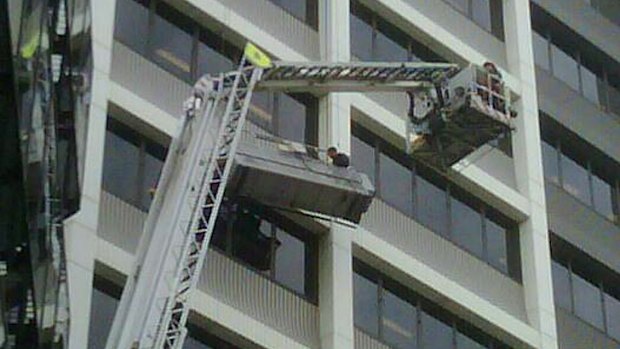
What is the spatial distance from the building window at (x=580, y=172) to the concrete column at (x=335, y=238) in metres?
8.60

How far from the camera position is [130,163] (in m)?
36.6

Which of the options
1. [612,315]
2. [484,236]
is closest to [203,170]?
[484,236]

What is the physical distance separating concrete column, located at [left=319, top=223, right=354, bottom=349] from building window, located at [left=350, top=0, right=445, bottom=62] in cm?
620

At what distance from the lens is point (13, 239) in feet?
82.0

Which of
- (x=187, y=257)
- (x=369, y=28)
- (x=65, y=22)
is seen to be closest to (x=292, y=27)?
(x=369, y=28)

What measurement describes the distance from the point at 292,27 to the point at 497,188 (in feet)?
23.1

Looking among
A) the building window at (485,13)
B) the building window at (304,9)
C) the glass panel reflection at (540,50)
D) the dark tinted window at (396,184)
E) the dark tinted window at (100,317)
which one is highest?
the glass panel reflection at (540,50)

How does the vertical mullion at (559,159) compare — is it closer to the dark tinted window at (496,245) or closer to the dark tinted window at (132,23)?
the dark tinted window at (496,245)

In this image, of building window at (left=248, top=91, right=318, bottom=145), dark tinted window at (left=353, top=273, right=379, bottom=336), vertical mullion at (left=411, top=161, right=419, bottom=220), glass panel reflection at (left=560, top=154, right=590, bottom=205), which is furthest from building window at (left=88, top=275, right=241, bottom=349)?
glass panel reflection at (left=560, top=154, right=590, bottom=205)

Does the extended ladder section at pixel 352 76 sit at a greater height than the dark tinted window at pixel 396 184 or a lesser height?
lesser

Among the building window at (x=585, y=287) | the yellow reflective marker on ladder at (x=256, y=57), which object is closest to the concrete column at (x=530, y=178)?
the building window at (x=585, y=287)

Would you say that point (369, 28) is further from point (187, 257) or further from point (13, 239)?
point (13, 239)

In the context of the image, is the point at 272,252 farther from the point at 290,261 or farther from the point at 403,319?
the point at 403,319

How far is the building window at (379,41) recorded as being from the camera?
44000 mm
